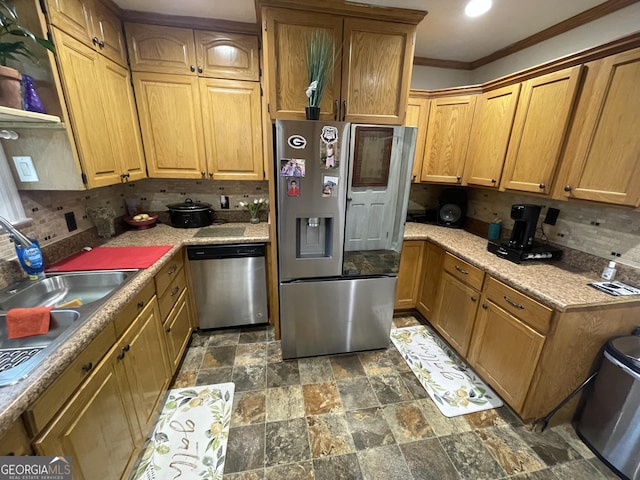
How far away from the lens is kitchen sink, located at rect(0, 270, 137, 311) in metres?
1.24

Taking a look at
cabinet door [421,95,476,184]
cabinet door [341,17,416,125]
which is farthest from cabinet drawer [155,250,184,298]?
cabinet door [421,95,476,184]

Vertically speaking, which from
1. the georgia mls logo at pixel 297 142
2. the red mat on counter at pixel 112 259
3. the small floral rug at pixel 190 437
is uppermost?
the georgia mls logo at pixel 297 142

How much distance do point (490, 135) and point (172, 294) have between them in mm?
2718

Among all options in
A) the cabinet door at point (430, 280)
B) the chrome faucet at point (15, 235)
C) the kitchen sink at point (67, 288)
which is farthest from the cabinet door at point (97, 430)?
the cabinet door at point (430, 280)

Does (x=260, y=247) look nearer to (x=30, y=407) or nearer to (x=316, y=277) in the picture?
(x=316, y=277)

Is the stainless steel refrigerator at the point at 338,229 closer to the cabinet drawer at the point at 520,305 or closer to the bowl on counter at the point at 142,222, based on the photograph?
the cabinet drawer at the point at 520,305

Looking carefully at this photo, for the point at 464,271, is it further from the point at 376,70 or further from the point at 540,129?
the point at 376,70

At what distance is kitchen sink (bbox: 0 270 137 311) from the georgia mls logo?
1.17 m

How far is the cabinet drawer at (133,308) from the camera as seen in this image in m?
1.17

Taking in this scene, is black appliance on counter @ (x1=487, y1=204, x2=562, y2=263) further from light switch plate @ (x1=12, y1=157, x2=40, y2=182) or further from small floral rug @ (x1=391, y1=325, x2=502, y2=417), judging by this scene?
light switch plate @ (x1=12, y1=157, x2=40, y2=182)

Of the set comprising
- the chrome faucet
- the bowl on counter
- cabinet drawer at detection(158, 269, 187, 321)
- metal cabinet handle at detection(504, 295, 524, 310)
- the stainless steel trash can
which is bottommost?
the stainless steel trash can

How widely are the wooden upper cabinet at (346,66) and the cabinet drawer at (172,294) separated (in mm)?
1359

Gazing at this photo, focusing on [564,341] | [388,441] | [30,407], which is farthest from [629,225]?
[30,407]

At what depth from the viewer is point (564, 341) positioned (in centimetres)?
138
